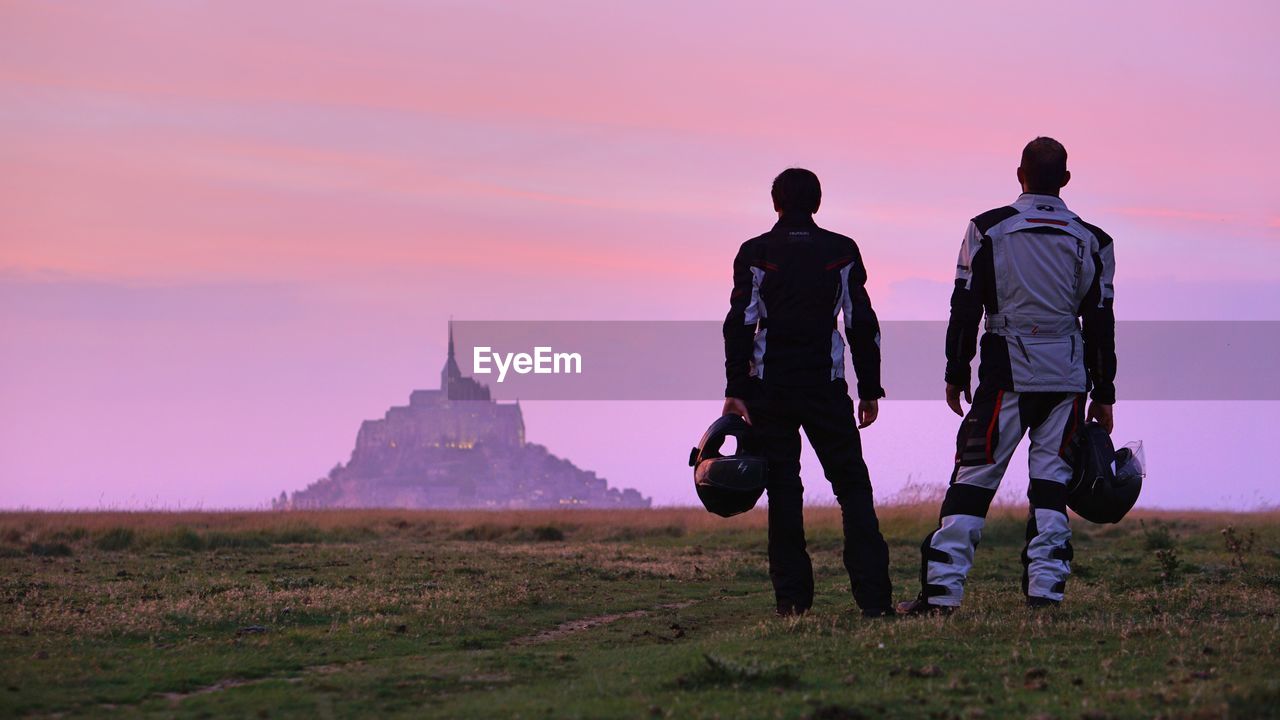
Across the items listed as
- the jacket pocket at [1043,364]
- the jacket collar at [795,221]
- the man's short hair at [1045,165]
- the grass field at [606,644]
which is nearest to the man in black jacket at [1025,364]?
the jacket pocket at [1043,364]

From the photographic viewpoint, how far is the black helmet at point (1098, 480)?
8.98 meters

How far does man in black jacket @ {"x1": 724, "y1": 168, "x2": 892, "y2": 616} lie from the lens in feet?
29.2

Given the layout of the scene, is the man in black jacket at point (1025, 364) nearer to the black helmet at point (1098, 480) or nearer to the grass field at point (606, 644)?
the black helmet at point (1098, 480)

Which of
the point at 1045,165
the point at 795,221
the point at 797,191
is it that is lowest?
the point at 795,221

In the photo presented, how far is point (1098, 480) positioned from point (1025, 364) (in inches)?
37.5

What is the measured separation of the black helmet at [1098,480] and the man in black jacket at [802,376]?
1.35 m

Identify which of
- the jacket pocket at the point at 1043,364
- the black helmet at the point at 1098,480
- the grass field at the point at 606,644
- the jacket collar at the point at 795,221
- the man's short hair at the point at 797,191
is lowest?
the grass field at the point at 606,644

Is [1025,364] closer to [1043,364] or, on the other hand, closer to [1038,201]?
[1043,364]

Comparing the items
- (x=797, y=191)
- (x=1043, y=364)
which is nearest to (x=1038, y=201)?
(x=1043, y=364)

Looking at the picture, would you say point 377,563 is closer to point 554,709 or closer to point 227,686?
point 227,686

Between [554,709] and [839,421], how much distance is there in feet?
12.2

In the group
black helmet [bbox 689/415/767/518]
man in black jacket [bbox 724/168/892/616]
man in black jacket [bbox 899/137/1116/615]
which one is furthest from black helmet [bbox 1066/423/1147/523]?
black helmet [bbox 689/415/767/518]

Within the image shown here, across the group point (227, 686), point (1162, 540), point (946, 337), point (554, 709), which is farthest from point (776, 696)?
point (1162, 540)

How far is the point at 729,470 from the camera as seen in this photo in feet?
29.0
